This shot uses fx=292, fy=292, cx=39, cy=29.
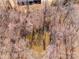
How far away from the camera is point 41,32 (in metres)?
6.95

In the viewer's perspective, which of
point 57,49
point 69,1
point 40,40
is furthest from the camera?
point 69,1

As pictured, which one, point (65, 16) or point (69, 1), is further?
point (69, 1)

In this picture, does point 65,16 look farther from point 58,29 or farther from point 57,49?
point 57,49

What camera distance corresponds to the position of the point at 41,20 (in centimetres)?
693

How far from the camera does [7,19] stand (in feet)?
22.3

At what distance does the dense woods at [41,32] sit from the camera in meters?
6.10

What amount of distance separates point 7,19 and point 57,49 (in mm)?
1486

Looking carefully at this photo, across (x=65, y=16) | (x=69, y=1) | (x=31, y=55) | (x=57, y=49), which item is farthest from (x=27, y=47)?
(x=69, y=1)

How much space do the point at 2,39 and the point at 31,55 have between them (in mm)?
730

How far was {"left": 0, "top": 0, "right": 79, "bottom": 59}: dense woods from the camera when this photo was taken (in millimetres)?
6102

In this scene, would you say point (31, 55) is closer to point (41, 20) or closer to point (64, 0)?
point (41, 20)

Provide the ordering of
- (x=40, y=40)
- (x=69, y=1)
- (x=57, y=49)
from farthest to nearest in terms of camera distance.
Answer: (x=69, y=1), (x=40, y=40), (x=57, y=49)

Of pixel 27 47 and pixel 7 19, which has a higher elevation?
pixel 7 19

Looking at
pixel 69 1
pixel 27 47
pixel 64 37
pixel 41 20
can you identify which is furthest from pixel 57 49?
pixel 69 1
